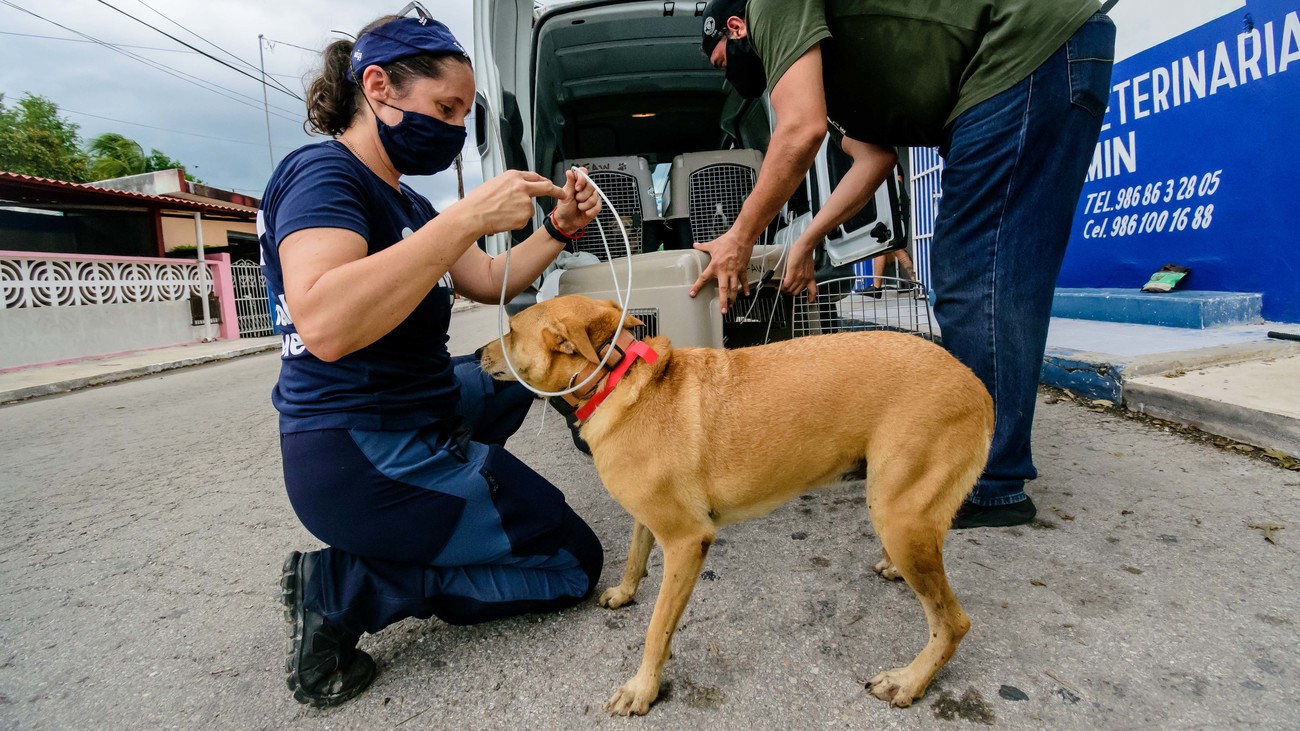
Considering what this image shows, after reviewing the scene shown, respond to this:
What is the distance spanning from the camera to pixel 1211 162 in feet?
15.0

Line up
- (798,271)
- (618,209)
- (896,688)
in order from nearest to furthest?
(896,688)
(798,271)
(618,209)

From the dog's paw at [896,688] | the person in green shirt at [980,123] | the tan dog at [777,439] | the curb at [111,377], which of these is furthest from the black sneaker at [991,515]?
the curb at [111,377]

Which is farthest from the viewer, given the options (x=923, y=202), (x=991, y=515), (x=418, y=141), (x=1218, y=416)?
(x=923, y=202)

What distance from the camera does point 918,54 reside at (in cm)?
212

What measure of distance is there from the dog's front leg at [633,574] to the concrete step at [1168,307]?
3910 millimetres

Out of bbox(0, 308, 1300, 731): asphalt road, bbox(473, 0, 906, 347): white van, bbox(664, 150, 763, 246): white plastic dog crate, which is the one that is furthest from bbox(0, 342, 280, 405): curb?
bbox(664, 150, 763, 246): white plastic dog crate

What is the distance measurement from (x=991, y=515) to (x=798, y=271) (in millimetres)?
1229

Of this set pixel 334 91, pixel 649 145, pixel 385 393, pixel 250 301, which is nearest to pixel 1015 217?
pixel 385 393

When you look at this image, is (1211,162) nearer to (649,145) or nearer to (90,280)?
(649,145)

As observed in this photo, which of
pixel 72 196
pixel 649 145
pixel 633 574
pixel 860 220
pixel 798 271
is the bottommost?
pixel 633 574

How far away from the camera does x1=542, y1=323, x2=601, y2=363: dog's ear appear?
182cm

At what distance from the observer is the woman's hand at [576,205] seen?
2.21 meters

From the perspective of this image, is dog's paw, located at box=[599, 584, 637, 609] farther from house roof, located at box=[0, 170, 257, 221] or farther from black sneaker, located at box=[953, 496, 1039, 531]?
house roof, located at box=[0, 170, 257, 221]

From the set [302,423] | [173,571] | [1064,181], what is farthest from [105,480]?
[1064,181]
